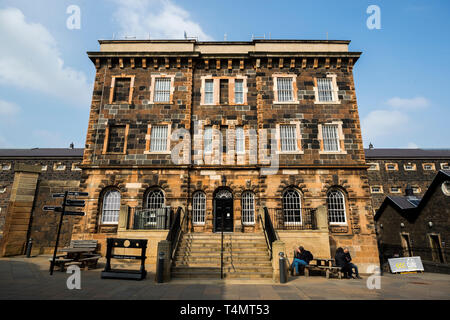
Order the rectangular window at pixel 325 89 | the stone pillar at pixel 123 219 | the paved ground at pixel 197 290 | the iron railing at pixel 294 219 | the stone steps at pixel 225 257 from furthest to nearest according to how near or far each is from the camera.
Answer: the rectangular window at pixel 325 89 → the iron railing at pixel 294 219 → the stone pillar at pixel 123 219 → the stone steps at pixel 225 257 → the paved ground at pixel 197 290

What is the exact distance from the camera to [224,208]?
15305mm

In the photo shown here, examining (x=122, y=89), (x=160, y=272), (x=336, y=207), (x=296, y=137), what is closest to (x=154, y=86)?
(x=122, y=89)

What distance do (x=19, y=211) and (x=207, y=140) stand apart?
14.9m

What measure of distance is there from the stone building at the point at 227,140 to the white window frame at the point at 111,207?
0.21ft

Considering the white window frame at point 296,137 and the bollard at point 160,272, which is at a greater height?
the white window frame at point 296,137

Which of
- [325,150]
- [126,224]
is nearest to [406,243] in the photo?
[325,150]

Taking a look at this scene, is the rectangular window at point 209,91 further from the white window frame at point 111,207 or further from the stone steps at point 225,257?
the stone steps at point 225,257

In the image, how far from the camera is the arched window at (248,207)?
1541 centimetres

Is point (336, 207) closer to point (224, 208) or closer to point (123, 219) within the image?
point (224, 208)

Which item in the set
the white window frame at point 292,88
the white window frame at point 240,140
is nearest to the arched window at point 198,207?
the white window frame at point 240,140

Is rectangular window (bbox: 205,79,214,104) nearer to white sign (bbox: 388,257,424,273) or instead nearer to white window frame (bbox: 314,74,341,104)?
white window frame (bbox: 314,74,341,104)

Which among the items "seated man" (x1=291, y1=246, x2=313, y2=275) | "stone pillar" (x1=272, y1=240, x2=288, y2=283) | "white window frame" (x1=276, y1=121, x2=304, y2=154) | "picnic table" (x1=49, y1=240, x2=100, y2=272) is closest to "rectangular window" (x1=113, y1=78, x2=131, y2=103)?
"picnic table" (x1=49, y1=240, x2=100, y2=272)

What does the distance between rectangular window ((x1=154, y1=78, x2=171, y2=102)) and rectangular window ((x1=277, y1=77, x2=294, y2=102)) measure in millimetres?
7937
